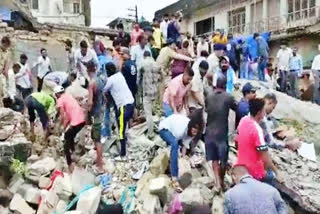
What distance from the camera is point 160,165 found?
10.1 m

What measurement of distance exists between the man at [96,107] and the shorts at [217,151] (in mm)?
2223

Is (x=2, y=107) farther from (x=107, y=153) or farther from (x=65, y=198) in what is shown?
(x=65, y=198)

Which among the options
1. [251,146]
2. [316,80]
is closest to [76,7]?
[316,80]

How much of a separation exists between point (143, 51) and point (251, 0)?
23655 mm

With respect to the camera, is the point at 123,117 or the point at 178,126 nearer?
the point at 178,126

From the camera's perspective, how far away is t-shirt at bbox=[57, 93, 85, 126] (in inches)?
401

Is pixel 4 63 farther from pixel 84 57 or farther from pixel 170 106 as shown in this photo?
pixel 170 106

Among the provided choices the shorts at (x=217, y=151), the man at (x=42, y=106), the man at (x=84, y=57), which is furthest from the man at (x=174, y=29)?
the shorts at (x=217, y=151)

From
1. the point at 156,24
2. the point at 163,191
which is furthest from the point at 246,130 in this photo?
the point at 156,24

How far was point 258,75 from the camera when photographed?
1794cm

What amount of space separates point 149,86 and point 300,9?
21179 mm

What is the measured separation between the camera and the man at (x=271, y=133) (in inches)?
358

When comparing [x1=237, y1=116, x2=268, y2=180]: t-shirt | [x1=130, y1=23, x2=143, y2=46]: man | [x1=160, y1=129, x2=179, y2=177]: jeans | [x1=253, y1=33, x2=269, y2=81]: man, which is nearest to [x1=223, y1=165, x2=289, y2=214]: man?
[x1=237, y1=116, x2=268, y2=180]: t-shirt

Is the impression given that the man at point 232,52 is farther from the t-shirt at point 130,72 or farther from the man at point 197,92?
the man at point 197,92
